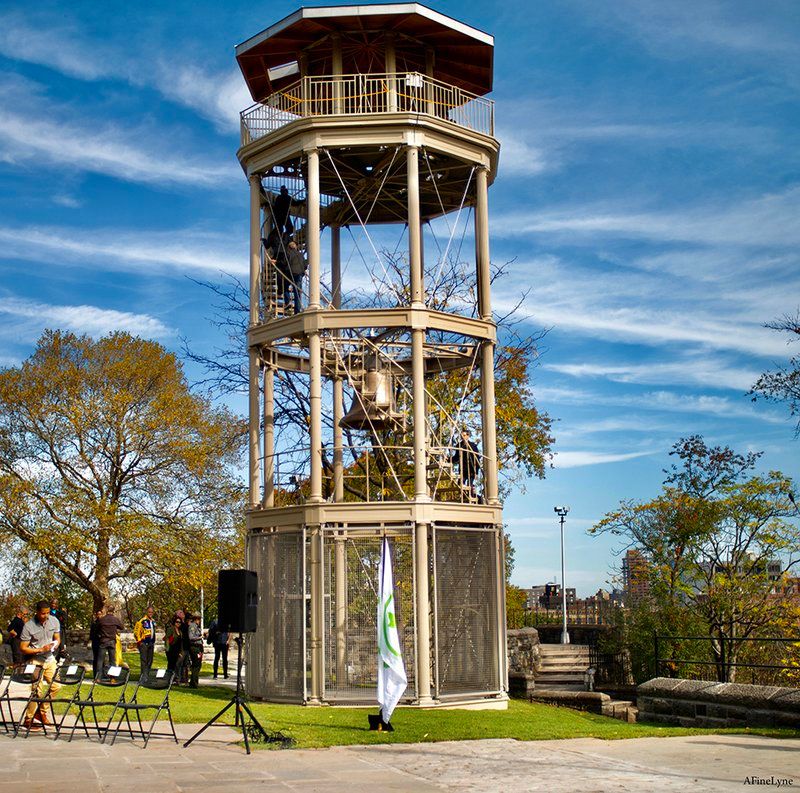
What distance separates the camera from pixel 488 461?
2219 cm

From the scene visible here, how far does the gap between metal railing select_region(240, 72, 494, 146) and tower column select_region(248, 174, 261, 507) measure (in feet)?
4.61

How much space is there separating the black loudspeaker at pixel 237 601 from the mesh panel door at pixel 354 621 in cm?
551

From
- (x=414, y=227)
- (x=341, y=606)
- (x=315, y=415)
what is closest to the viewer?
(x=341, y=606)

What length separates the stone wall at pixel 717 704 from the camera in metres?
17.0

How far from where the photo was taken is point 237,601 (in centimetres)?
1467

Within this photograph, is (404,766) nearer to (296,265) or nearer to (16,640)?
(16,640)

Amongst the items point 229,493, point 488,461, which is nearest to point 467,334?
point 488,461

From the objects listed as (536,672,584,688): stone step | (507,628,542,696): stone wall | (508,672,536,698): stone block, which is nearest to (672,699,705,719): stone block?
(508,672,536,698): stone block

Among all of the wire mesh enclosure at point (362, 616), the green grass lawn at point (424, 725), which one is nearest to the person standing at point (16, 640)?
the green grass lawn at point (424, 725)

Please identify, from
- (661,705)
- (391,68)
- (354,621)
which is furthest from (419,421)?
(391,68)

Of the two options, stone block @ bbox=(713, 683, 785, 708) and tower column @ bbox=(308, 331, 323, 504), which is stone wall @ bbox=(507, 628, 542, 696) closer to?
tower column @ bbox=(308, 331, 323, 504)

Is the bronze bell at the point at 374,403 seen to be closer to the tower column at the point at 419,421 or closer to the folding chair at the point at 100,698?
the tower column at the point at 419,421

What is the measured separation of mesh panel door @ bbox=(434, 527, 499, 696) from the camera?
794 inches

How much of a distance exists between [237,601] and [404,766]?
325cm
